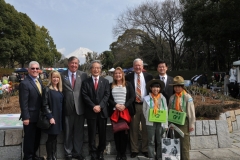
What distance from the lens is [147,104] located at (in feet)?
13.1

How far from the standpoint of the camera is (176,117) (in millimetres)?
3920

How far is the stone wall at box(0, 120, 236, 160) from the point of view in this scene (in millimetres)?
4109

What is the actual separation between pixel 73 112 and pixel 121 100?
2.99 ft

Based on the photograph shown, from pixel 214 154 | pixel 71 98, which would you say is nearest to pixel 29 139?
pixel 71 98

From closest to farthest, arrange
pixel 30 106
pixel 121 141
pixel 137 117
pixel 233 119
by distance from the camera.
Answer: pixel 30 106
pixel 121 141
pixel 137 117
pixel 233 119

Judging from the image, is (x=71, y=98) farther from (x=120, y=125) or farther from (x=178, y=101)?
(x=178, y=101)

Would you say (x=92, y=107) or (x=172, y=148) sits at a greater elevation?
(x=92, y=107)

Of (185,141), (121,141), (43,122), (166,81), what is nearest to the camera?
(43,122)

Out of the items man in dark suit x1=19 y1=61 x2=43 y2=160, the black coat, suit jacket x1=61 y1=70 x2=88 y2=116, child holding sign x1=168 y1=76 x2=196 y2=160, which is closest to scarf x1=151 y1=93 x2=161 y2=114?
child holding sign x1=168 y1=76 x2=196 y2=160

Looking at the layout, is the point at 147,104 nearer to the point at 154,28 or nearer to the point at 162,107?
the point at 162,107

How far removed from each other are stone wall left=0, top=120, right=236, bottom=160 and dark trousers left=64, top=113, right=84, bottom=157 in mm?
271

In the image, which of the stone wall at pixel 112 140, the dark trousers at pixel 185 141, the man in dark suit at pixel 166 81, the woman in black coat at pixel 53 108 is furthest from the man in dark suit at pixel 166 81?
the woman in black coat at pixel 53 108

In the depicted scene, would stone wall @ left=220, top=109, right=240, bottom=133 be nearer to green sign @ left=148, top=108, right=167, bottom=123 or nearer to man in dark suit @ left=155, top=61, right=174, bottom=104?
man in dark suit @ left=155, top=61, right=174, bottom=104

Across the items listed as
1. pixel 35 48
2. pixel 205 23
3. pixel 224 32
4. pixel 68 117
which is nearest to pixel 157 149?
pixel 68 117
